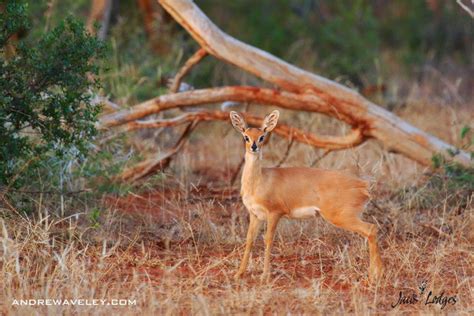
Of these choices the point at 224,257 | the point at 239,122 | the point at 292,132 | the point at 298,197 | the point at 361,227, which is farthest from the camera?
the point at 292,132

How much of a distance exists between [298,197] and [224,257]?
2.65 feet

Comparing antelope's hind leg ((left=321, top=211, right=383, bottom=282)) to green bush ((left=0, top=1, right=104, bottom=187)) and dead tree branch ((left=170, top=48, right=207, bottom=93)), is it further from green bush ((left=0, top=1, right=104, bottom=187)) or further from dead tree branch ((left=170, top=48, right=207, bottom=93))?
dead tree branch ((left=170, top=48, right=207, bottom=93))

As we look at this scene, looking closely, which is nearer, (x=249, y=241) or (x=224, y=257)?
(x=249, y=241)

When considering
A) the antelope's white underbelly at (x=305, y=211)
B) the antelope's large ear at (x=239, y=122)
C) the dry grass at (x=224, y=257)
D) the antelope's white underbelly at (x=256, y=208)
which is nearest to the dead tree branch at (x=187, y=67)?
the dry grass at (x=224, y=257)

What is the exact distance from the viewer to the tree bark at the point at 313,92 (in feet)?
27.3

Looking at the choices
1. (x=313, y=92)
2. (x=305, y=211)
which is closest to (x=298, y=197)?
(x=305, y=211)

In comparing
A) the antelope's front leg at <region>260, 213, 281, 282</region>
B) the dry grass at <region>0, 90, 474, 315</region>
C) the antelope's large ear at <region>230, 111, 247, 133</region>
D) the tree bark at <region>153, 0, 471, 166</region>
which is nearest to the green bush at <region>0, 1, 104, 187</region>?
the dry grass at <region>0, 90, 474, 315</region>

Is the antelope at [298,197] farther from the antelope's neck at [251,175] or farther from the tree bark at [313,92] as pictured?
the tree bark at [313,92]

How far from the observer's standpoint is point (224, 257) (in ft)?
21.6

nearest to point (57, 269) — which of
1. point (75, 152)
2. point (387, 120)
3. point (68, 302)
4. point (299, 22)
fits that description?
point (68, 302)

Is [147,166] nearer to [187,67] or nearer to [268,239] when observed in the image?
[187,67]

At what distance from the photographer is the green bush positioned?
690 cm

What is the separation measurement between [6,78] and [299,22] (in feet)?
32.9

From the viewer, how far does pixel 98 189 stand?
7984mm
